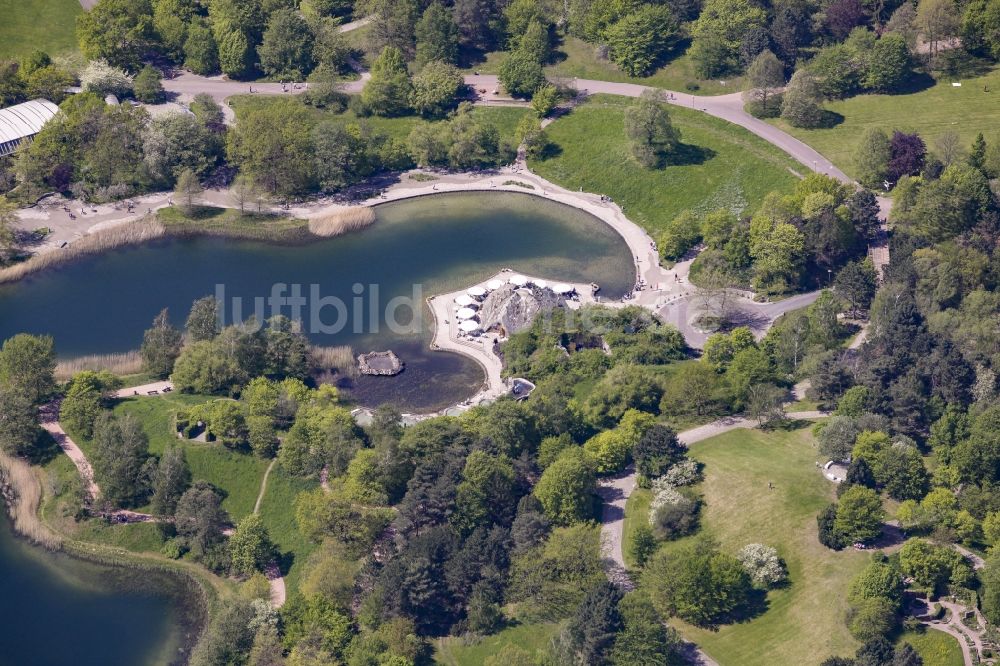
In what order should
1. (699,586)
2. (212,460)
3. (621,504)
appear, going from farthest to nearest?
(212,460) < (621,504) < (699,586)

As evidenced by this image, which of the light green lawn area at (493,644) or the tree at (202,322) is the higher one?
the tree at (202,322)

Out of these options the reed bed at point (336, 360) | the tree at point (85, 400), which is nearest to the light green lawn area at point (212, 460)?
the tree at point (85, 400)

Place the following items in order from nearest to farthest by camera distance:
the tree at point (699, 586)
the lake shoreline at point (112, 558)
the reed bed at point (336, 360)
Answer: the tree at point (699, 586) → the lake shoreline at point (112, 558) → the reed bed at point (336, 360)

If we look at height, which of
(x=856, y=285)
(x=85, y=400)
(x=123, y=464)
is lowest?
(x=123, y=464)

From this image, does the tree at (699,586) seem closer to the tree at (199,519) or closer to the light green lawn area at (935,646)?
the light green lawn area at (935,646)

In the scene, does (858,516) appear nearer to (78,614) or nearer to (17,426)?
(78,614)

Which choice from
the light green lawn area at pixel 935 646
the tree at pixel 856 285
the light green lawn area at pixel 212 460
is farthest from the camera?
the tree at pixel 856 285

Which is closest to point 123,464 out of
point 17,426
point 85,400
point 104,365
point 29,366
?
point 85,400

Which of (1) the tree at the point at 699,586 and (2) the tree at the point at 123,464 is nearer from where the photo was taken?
(1) the tree at the point at 699,586

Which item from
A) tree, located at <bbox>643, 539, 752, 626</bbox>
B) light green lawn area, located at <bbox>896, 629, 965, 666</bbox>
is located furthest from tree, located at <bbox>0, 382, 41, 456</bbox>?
light green lawn area, located at <bbox>896, 629, 965, 666</bbox>
